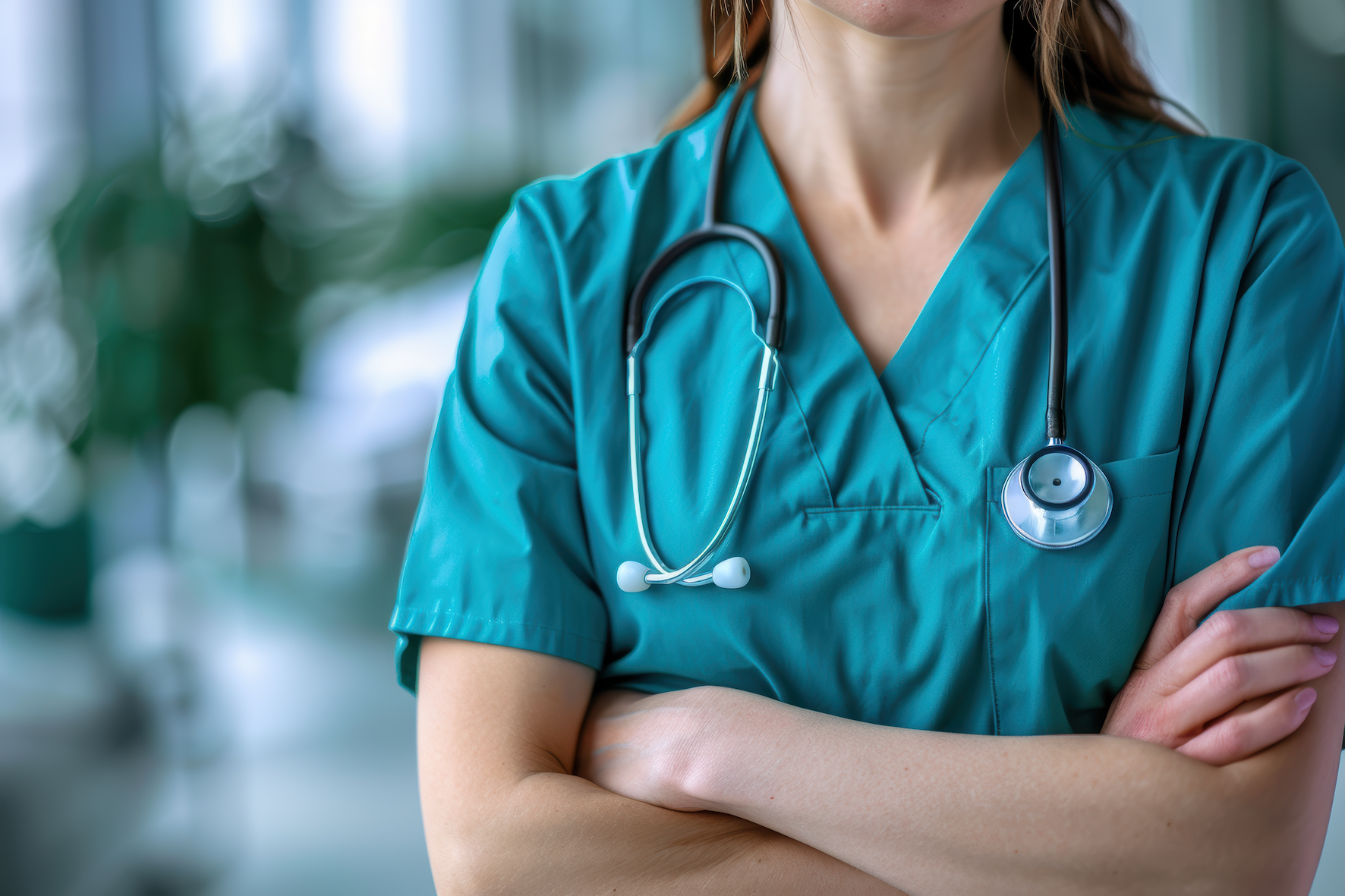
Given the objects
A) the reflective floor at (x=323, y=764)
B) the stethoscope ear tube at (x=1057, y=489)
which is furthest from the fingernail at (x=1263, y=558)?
the reflective floor at (x=323, y=764)

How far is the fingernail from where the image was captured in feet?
2.17

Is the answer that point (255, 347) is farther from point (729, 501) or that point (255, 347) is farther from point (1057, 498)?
point (1057, 498)

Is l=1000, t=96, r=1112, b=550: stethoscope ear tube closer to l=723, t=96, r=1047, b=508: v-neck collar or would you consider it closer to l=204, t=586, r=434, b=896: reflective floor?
l=723, t=96, r=1047, b=508: v-neck collar

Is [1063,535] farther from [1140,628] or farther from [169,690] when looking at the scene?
[169,690]

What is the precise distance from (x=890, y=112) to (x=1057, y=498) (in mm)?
373

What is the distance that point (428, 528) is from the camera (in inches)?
30.4

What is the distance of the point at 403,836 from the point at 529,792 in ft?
5.61

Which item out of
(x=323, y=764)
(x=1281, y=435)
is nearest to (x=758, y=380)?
(x=1281, y=435)

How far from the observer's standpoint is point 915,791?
2.09ft

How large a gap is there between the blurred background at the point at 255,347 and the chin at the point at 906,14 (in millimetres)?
1569

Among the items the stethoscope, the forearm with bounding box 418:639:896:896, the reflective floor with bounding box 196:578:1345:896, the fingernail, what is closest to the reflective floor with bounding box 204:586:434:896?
the reflective floor with bounding box 196:578:1345:896

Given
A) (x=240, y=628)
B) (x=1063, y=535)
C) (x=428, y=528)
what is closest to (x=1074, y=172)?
(x=1063, y=535)

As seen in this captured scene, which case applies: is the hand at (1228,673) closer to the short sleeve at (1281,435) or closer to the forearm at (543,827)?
the short sleeve at (1281,435)

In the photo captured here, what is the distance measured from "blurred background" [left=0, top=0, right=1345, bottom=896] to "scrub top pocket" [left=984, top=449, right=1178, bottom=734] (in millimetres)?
1521
